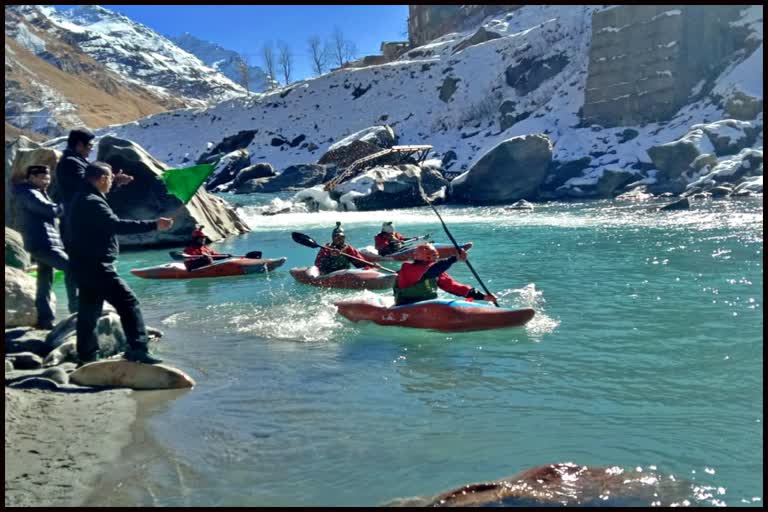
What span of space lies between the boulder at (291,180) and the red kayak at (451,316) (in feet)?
110

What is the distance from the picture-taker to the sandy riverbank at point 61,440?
358 cm

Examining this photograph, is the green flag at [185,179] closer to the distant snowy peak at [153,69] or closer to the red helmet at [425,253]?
the red helmet at [425,253]

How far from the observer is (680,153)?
27.0m

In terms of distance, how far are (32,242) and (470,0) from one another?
73.1 metres

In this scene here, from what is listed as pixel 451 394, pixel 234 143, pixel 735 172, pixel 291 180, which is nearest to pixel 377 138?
pixel 291 180

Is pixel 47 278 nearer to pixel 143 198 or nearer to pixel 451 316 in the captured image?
pixel 451 316

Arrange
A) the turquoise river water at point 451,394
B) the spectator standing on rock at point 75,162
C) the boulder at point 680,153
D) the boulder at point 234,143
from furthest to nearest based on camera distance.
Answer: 1. the boulder at point 234,143
2. the boulder at point 680,153
3. the spectator standing on rock at point 75,162
4. the turquoise river water at point 451,394

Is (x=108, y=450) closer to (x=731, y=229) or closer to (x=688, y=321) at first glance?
(x=688, y=321)

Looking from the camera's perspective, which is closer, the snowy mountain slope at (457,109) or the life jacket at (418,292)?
the life jacket at (418,292)

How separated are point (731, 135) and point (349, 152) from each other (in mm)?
22246

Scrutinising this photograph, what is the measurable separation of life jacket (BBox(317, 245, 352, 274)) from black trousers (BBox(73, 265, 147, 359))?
6.15 m

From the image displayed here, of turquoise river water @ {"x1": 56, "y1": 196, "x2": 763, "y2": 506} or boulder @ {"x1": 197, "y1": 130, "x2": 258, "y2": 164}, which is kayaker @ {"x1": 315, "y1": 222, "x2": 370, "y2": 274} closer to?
turquoise river water @ {"x1": 56, "y1": 196, "x2": 763, "y2": 506}

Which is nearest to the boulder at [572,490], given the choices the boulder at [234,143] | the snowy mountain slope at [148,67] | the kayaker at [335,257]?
the kayaker at [335,257]

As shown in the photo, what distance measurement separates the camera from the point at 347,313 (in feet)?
28.3
